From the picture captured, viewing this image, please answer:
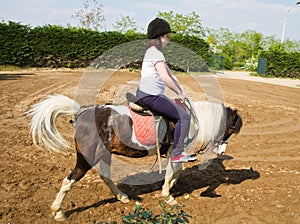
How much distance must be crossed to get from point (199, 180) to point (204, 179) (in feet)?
0.35

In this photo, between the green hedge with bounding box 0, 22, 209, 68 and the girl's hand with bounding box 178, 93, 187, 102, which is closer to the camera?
the girl's hand with bounding box 178, 93, 187, 102

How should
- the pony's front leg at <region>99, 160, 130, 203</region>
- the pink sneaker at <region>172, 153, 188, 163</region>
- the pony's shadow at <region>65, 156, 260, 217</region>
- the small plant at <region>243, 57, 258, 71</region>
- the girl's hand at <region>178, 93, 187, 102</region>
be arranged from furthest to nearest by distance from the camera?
the small plant at <region>243, 57, 258, 71</region> < the pony's shadow at <region>65, 156, 260, 217</region> < the pony's front leg at <region>99, 160, 130, 203</region> < the pink sneaker at <region>172, 153, 188, 163</region> < the girl's hand at <region>178, 93, 187, 102</region>

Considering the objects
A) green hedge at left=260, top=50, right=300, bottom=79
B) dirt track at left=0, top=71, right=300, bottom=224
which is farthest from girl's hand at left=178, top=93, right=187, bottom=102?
green hedge at left=260, top=50, right=300, bottom=79

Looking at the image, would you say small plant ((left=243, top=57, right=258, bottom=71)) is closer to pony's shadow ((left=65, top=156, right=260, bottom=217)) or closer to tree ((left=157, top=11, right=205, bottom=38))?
tree ((left=157, top=11, right=205, bottom=38))

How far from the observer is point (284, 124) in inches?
387

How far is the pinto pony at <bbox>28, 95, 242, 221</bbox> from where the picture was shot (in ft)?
13.0

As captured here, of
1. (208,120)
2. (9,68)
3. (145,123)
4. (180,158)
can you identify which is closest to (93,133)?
(145,123)

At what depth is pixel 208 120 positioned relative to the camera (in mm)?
4625

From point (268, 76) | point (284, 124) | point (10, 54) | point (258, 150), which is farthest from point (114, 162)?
point (268, 76)

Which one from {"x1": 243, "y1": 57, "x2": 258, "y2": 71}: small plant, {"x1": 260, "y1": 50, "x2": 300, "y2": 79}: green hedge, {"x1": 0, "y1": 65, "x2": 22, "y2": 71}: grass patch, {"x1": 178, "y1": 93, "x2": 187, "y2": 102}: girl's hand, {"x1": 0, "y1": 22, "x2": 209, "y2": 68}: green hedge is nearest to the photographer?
{"x1": 178, "y1": 93, "x2": 187, "y2": 102}: girl's hand

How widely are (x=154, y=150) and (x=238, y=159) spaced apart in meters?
2.83

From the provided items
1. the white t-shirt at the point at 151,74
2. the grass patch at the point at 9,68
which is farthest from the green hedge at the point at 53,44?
the white t-shirt at the point at 151,74

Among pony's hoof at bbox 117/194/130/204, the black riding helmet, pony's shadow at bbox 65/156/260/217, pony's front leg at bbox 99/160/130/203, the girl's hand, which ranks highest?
the black riding helmet

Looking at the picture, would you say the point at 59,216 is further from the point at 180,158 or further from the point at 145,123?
the point at 180,158
